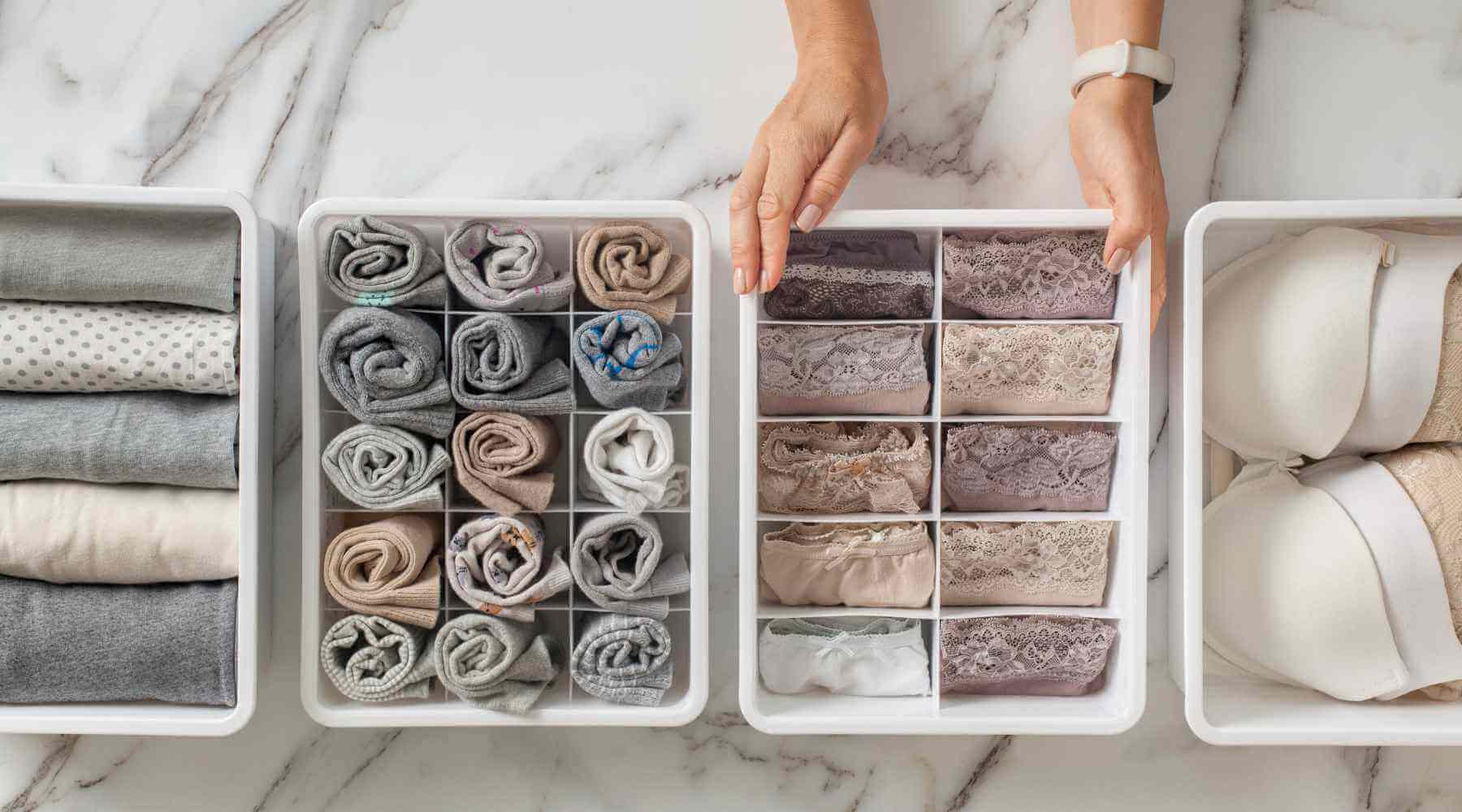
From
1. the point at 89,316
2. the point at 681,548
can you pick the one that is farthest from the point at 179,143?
the point at 681,548

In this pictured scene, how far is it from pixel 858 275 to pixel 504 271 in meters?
Result: 0.37

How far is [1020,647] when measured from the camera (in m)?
1.00

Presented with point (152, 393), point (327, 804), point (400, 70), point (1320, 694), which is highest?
point (400, 70)

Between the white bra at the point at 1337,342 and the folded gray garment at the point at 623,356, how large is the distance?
2.04 ft

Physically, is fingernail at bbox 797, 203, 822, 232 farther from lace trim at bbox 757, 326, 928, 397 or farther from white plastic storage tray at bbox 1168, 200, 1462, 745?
white plastic storage tray at bbox 1168, 200, 1462, 745

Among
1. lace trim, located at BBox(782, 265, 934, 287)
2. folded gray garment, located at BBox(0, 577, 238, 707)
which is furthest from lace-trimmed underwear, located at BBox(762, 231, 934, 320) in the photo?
folded gray garment, located at BBox(0, 577, 238, 707)

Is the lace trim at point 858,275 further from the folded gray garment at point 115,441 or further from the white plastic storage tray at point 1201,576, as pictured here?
the folded gray garment at point 115,441

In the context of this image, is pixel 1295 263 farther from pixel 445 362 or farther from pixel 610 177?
pixel 445 362

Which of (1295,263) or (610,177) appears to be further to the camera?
(610,177)

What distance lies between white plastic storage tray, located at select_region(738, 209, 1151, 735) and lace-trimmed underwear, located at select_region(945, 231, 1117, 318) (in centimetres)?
2

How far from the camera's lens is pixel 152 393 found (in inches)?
38.2

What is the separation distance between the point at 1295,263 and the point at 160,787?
1464 mm

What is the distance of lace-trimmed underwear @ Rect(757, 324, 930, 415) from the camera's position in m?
0.97

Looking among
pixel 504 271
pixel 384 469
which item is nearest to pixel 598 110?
pixel 504 271
